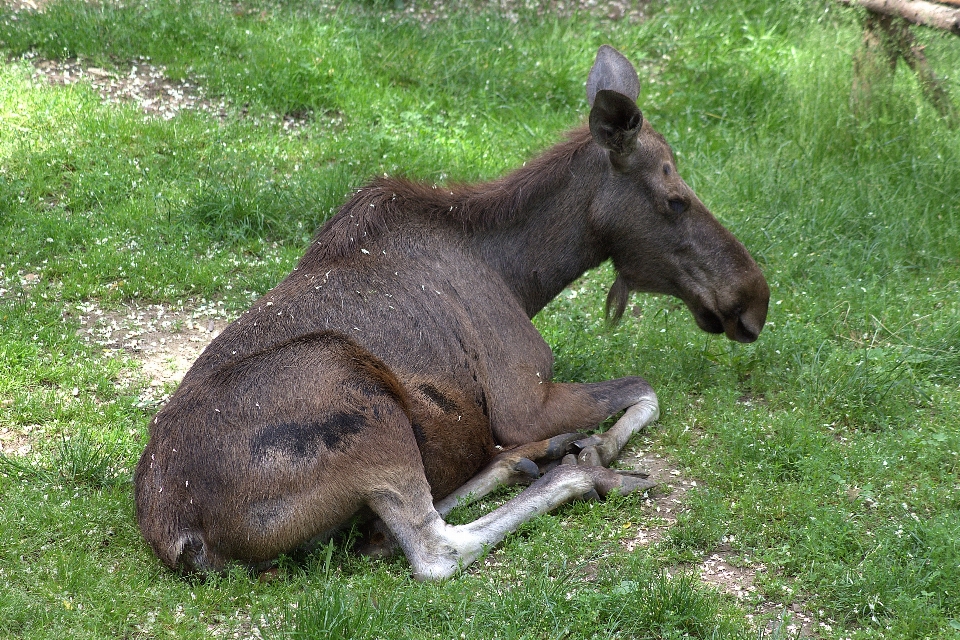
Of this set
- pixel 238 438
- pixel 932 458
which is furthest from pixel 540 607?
pixel 932 458

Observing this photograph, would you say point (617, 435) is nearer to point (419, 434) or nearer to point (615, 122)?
point (419, 434)

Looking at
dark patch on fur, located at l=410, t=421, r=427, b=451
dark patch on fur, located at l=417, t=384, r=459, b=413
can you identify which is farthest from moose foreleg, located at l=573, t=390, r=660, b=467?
dark patch on fur, located at l=410, t=421, r=427, b=451

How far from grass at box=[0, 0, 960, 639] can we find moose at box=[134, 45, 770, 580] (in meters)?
0.23

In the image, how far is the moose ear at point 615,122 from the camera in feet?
18.3

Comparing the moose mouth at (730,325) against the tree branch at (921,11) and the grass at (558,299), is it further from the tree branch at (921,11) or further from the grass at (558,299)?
the tree branch at (921,11)

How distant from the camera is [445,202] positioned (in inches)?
238

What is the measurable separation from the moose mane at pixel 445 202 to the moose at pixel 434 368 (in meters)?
0.01

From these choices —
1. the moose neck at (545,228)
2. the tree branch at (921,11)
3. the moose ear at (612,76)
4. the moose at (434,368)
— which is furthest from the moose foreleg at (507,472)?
the tree branch at (921,11)

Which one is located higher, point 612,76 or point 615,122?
point 612,76

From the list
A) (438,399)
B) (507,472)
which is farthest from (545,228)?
(507,472)

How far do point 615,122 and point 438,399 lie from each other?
1832mm

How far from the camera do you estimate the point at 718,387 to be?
648cm

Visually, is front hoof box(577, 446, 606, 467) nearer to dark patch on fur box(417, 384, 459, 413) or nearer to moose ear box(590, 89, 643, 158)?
dark patch on fur box(417, 384, 459, 413)

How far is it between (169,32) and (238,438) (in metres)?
6.79
